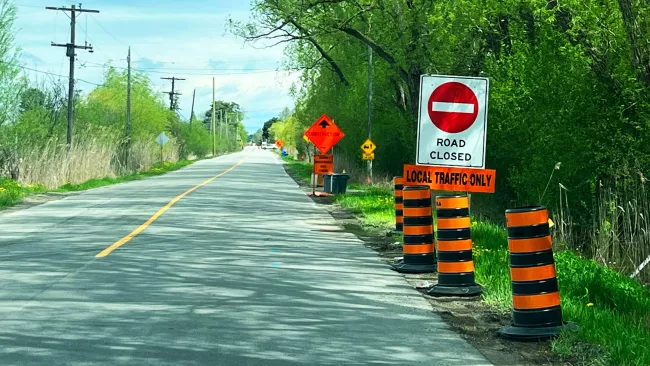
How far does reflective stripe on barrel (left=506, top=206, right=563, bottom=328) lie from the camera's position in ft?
26.7

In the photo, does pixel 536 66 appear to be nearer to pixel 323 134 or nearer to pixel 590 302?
pixel 590 302

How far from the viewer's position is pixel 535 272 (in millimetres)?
8164

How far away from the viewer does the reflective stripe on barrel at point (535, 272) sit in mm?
8141

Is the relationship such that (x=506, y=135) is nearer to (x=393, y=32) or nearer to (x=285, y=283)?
(x=393, y=32)

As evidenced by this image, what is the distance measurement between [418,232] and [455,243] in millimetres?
1905

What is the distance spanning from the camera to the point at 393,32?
84.4 feet

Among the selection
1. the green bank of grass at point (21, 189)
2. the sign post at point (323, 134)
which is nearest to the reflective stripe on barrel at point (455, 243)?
the green bank of grass at point (21, 189)

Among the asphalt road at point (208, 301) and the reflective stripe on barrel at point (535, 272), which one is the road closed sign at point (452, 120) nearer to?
the asphalt road at point (208, 301)

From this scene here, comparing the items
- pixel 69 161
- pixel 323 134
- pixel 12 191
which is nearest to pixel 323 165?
pixel 323 134

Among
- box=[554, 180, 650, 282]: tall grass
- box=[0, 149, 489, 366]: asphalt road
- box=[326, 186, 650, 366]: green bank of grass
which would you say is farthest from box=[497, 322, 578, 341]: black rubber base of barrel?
box=[554, 180, 650, 282]: tall grass

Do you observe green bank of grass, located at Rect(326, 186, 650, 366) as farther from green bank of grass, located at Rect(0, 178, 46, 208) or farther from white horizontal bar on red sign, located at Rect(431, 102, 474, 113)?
green bank of grass, located at Rect(0, 178, 46, 208)

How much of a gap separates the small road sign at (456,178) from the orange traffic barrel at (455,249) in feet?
1.10

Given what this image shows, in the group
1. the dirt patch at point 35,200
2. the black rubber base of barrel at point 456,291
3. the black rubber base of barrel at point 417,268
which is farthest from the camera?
the dirt patch at point 35,200

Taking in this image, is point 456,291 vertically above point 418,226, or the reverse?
point 418,226
